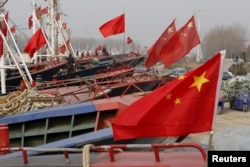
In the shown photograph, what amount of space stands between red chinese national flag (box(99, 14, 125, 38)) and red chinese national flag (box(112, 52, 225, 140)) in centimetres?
916

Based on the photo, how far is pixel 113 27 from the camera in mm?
12180

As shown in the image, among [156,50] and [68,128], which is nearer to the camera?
[68,128]

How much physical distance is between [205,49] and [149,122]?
2681 inches

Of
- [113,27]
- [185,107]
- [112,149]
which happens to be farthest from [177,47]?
[113,27]

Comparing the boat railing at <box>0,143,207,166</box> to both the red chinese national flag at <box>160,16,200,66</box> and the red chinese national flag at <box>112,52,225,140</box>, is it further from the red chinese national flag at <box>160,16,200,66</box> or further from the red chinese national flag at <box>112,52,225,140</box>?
the red chinese national flag at <box>160,16,200,66</box>

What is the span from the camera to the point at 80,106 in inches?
233

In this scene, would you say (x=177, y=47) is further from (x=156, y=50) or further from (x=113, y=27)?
(x=113, y=27)

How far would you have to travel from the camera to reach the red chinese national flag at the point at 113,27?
1210cm

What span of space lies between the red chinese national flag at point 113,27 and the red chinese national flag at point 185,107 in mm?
9161

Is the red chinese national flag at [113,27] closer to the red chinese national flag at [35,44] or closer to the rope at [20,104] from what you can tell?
the red chinese national flag at [35,44]

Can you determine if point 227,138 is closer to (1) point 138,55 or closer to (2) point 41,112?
(2) point 41,112

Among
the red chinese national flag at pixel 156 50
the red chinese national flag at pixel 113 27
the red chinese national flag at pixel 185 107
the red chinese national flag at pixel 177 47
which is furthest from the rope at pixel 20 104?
the red chinese national flag at pixel 113 27

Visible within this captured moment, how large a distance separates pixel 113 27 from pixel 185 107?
934cm

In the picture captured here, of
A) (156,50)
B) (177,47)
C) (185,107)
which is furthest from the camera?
(156,50)
